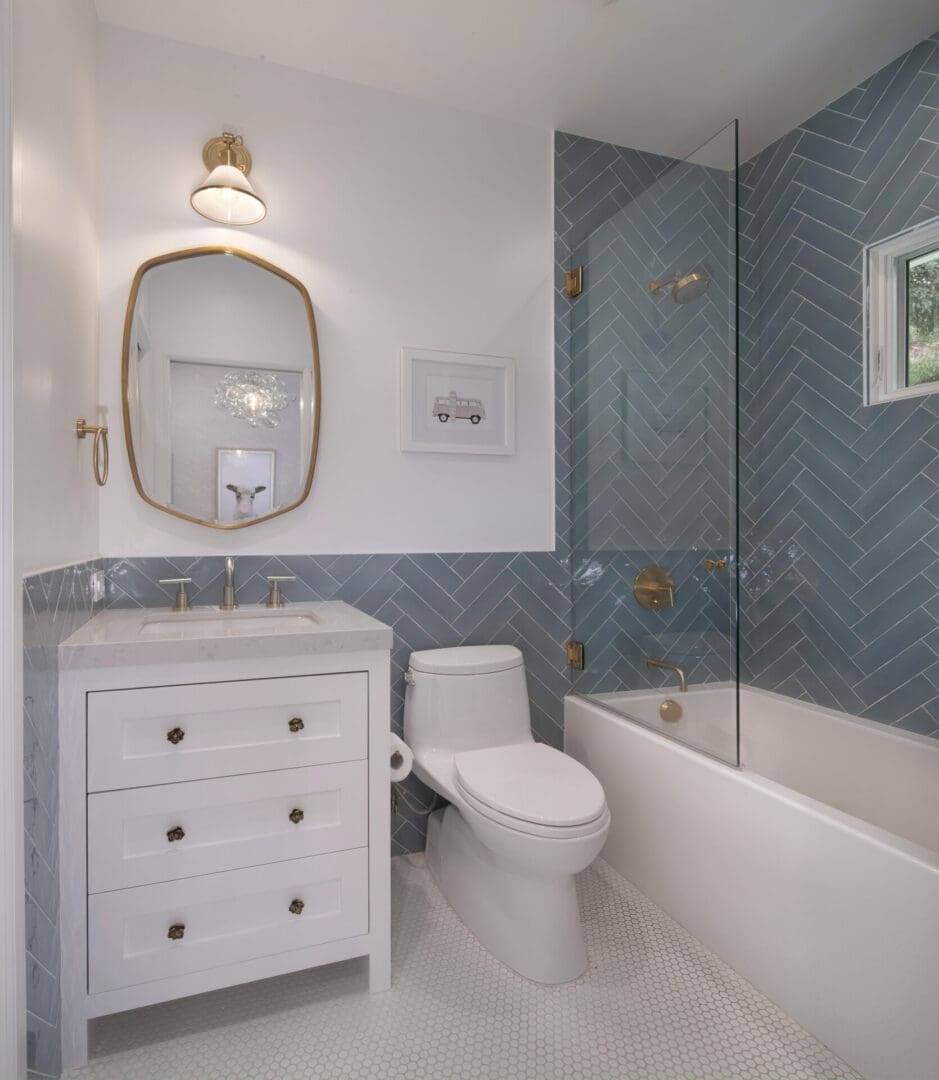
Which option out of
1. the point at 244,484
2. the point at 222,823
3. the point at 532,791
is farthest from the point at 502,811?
the point at 244,484

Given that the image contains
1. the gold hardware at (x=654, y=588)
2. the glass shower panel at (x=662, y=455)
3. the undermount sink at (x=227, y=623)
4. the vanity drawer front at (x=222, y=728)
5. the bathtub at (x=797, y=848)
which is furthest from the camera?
the gold hardware at (x=654, y=588)

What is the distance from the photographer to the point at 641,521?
7.04ft

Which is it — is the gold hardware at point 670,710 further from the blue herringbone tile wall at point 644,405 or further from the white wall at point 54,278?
the white wall at point 54,278

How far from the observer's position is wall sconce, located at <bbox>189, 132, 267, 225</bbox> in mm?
1960

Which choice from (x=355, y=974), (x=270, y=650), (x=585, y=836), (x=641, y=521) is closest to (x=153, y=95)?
(x=270, y=650)

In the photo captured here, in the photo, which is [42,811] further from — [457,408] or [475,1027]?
[457,408]

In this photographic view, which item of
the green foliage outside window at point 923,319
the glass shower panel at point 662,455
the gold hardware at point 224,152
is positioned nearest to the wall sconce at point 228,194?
the gold hardware at point 224,152

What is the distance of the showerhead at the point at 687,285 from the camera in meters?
1.85

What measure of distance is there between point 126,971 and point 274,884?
1.08 ft

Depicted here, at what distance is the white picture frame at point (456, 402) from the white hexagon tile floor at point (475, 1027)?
1.51 m

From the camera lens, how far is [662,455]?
6.73ft

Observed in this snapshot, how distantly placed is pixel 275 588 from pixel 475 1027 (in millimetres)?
1258

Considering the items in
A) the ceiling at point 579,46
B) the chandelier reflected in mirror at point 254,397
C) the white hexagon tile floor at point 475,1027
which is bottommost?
the white hexagon tile floor at point 475,1027

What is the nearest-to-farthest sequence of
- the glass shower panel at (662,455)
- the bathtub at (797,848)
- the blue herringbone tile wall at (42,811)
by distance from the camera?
1. the blue herringbone tile wall at (42,811)
2. the bathtub at (797,848)
3. the glass shower panel at (662,455)
